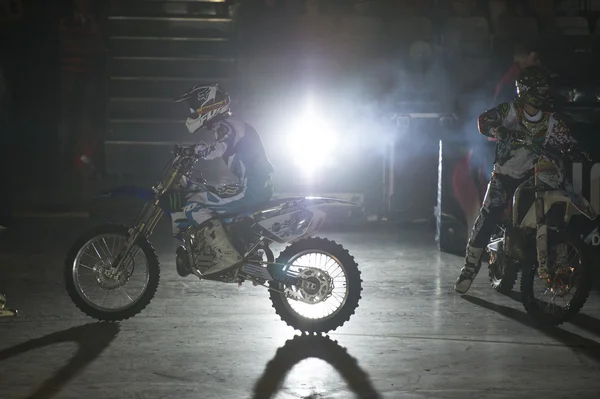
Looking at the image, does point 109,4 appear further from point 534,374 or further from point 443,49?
point 534,374

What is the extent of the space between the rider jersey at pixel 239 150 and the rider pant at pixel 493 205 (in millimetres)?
1981

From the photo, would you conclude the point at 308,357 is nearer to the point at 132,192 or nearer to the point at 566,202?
the point at 132,192

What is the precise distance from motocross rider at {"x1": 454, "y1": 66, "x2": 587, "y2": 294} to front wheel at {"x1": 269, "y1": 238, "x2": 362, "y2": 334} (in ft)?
5.71

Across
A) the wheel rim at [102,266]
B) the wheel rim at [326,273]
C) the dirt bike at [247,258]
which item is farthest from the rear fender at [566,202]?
the wheel rim at [102,266]

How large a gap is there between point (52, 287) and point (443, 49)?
970 centimetres

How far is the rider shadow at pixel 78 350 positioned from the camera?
21.2 ft

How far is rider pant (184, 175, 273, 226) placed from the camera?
820 centimetres

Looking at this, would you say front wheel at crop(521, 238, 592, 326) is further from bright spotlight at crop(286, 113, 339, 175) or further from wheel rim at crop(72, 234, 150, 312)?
bright spotlight at crop(286, 113, 339, 175)

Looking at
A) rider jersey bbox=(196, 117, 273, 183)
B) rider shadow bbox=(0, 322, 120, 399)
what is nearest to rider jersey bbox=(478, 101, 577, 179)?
rider jersey bbox=(196, 117, 273, 183)

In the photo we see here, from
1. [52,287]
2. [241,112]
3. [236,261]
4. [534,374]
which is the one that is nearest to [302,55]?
[241,112]

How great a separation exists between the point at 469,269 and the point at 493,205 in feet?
2.07

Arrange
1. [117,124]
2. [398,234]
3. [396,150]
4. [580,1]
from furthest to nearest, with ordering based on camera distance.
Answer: [580,1], [117,124], [396,150], [398,234]

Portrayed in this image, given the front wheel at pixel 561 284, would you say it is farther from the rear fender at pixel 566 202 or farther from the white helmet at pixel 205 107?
the white helmet at pixel 205 107

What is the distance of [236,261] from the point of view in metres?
8.20
